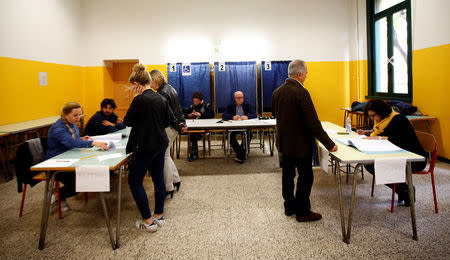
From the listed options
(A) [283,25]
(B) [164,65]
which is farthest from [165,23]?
(A) [283,25]

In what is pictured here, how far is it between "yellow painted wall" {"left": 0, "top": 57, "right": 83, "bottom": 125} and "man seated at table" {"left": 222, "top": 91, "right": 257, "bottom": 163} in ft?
11.4

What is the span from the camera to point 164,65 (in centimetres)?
702

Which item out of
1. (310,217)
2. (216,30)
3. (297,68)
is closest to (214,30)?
(216,30)

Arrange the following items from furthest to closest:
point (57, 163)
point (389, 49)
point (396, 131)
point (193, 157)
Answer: point (389, 49), point (193, 157), point (396, 131), point (57, 163)

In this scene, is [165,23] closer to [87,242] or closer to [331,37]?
[331,37]

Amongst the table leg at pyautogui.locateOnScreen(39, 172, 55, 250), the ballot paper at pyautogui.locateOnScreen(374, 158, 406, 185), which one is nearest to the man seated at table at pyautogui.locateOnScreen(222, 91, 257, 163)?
the ballot paper at pyautogui.locateOnScreen(374, 158, 406, 185)

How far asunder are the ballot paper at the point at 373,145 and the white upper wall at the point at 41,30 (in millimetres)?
5244

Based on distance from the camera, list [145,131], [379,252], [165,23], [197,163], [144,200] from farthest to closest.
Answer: [165,23], [197,163], [144,200], [145,131], [379,252]

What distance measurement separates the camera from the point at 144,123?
7.66 feet

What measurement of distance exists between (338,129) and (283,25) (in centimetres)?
423

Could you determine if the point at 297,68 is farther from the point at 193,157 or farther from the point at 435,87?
the point at 435,87

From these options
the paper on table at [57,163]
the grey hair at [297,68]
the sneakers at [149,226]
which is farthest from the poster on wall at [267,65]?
the paper on table at [57,163]

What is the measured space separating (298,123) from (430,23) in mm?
3780

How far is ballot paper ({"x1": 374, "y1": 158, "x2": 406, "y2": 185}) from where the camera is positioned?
2199 mm
